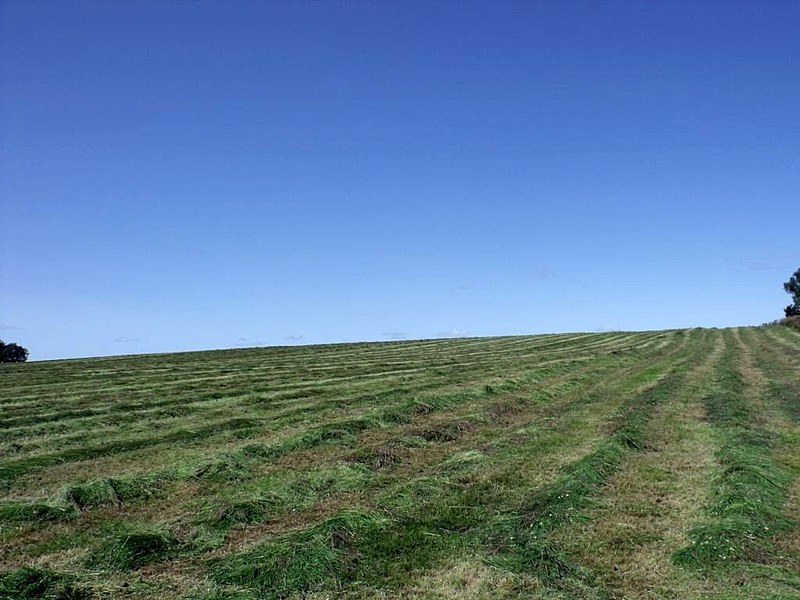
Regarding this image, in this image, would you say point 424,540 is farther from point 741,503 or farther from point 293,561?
point 741,503

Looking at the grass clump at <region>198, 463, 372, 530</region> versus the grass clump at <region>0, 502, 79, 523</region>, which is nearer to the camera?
the grass clump at <region>198, 463, 372, 530</region>

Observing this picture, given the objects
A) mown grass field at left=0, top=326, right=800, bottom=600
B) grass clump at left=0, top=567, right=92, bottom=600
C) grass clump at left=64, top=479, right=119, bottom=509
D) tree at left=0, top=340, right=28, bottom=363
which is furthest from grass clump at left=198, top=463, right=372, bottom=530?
tree at left=0, top=340, right=28, bottom=363

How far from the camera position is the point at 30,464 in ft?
39.1

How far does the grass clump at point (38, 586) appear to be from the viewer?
6.22 meters

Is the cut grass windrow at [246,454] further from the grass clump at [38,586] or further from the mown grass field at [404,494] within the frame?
the grass clump at [38,586]

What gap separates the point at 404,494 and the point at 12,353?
54546 millimetres

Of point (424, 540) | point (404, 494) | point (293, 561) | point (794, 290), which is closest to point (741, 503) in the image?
point (424, 540)

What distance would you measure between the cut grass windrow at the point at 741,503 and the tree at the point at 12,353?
54912 millimetres

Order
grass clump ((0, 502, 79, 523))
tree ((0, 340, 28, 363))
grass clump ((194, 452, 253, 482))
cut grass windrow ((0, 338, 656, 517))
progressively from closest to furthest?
grass clump ((0, 502, 79, 523)) → cut grass windrow ((0, 338, 656, 517)) → grass clump ((194, 452, 253, 482)) → tree ((0, 340, 28, 363))

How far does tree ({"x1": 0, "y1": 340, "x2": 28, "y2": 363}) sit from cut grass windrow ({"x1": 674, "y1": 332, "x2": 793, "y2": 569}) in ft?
180

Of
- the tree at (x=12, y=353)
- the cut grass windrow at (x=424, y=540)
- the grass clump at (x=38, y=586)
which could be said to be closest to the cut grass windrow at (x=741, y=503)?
the cut grass windrow at (x=424, y=540)

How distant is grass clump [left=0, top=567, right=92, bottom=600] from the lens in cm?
622

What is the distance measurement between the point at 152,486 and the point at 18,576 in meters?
3.69

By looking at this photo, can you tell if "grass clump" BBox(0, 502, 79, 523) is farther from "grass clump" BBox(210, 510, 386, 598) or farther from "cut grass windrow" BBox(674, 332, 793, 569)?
"cut grass windrow" BBox(674, 332, 793, 569)
